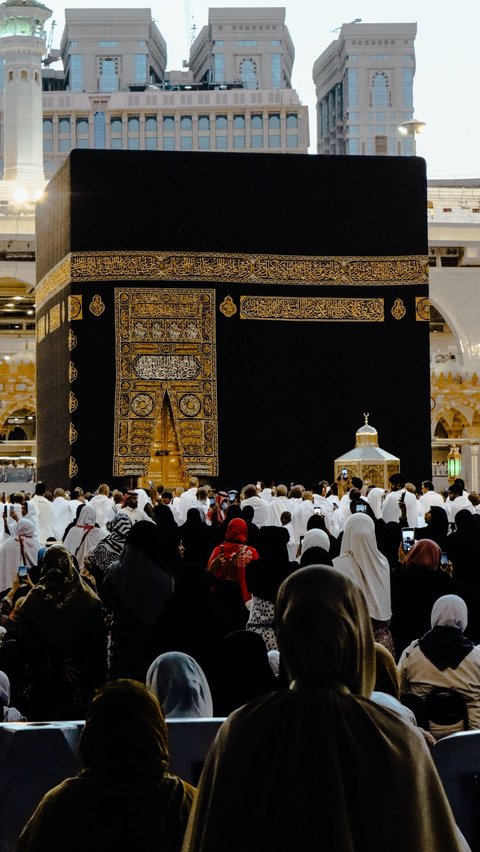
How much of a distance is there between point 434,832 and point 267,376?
14.8m

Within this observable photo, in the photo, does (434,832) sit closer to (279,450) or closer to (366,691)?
(366,691)

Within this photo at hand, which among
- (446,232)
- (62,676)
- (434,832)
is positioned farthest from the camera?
(446,232)

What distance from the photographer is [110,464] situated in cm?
1609

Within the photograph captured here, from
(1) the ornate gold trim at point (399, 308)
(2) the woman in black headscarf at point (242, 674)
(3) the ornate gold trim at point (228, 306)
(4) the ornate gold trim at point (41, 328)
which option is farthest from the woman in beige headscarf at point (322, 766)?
(4) the ornate gold trim at point (41, 328)

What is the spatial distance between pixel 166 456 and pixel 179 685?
14.3 meters

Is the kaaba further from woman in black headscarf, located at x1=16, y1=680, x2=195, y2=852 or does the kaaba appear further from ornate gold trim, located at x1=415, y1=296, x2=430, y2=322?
woman in black headscarf, located at x1=16, y1=680, x2=195, y2=852

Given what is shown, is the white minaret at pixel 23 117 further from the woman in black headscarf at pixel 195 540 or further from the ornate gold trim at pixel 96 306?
the woman in black headscarf at pixel 195 540

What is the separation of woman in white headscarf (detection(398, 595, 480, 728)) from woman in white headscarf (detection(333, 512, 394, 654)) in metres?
2.33

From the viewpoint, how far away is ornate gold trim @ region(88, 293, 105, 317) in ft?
53.8

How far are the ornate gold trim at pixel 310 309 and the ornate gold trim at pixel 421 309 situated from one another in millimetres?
→ 428

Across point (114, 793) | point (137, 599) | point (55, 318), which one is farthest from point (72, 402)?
point (114, 793)

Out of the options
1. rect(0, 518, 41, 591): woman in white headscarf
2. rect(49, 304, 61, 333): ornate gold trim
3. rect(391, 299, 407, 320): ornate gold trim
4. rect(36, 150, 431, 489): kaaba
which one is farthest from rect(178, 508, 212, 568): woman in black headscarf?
rect(49, 304, 61, 333): ornate gold trim

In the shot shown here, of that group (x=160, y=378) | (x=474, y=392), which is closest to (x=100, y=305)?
(x=160, y=378)

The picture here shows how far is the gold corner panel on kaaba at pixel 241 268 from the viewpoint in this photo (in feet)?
53.8
